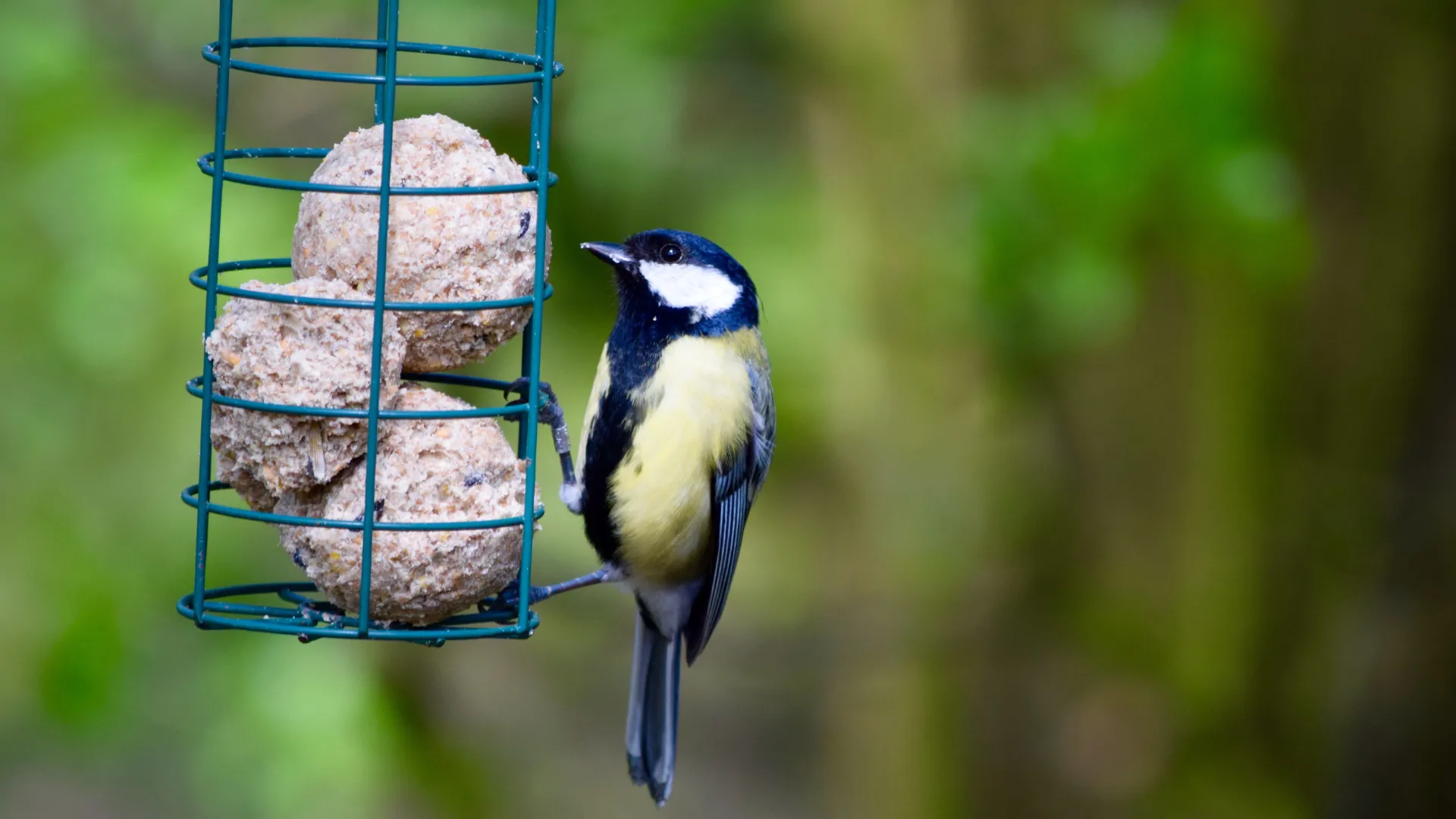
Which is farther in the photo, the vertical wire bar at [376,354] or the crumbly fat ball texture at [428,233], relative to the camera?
the crumbly fat ball texture at [428,233]

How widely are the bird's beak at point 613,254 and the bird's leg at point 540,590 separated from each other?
0.85 meters

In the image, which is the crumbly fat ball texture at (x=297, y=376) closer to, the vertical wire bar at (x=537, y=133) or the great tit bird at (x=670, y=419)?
the vertical wire bar at (x=537, y=133)

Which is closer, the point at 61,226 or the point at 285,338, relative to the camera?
the point at 285,338

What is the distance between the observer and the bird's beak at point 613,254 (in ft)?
12.4

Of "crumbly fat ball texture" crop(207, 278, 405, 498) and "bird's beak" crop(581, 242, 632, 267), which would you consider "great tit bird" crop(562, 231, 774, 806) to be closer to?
"bird's beak" crop(581, 242, 632, 267)

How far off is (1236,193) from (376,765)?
3.57 metres

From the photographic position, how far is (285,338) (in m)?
2.99

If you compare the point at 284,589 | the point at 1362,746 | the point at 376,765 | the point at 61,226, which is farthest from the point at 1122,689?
the point at 61,226

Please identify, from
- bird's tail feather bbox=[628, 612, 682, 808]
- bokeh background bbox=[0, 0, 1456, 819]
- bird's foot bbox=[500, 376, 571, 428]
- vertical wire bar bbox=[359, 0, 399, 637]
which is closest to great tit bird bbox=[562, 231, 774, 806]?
bird's foot bbox=[500, 376, 571, 428]

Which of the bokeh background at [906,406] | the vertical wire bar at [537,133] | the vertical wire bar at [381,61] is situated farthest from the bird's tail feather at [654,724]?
the vertical wire bar at [381,61]

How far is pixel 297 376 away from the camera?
2.96 meters

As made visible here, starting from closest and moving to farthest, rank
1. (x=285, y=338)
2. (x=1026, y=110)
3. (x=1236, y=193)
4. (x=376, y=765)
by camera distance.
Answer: (x=285, y=338), (x=1236, y=193), (x=1026, y=110), (x=376, y=765)

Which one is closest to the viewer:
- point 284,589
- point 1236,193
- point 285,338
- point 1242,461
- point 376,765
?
point 285,338

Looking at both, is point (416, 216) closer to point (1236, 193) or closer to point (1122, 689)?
point (1236, 193)
